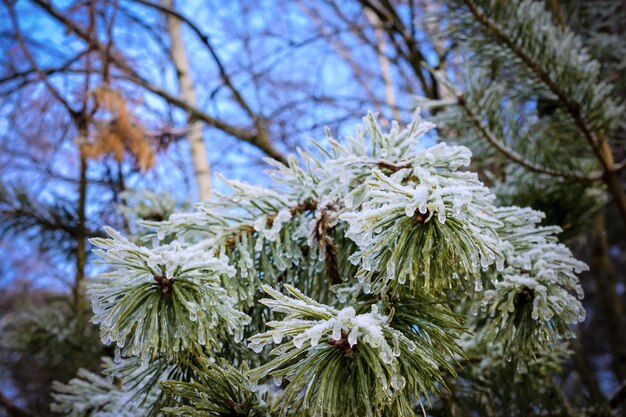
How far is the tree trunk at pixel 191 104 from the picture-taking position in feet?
7.27

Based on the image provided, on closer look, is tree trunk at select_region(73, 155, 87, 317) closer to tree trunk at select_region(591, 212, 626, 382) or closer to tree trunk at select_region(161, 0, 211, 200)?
tree trunk at select_region(161, 0, 211, 200)

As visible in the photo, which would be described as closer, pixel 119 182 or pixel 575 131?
pixel 575 131

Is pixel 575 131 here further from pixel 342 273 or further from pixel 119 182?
pixel 119 182

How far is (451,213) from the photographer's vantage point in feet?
1.82

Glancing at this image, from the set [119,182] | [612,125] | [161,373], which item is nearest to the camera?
[161,373]

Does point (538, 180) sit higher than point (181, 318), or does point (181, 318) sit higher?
point (538, 180)

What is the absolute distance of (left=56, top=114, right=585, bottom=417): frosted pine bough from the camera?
21.1 inches

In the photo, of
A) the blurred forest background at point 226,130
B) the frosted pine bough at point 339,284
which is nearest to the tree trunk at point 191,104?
the blurred forest background at point 226,130

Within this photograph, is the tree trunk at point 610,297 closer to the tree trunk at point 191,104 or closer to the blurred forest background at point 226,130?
the blurred forest background at point 226,130

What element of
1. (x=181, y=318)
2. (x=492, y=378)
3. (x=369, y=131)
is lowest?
(x=492, y=378)

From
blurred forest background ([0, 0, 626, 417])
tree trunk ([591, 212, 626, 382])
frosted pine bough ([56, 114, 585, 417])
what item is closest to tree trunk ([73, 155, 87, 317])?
blurred forest background ([0, 0, 626, 417])

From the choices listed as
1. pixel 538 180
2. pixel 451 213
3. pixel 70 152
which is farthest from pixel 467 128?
pixel 70 152

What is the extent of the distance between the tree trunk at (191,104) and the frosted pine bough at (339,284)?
1300 mm

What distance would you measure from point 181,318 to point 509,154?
982 mm
